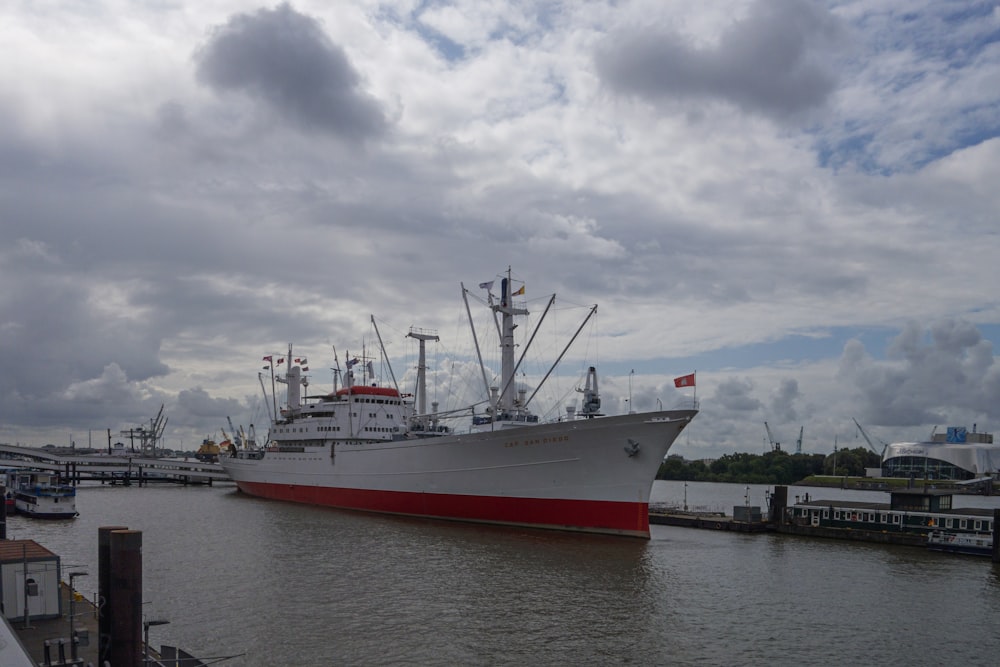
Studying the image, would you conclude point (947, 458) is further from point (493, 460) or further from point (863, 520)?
point (493, 460)

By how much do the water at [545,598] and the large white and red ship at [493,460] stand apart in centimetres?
172

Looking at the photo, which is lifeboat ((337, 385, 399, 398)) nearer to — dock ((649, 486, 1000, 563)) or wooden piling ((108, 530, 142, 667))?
dock ((649, 486, 1000, 563))

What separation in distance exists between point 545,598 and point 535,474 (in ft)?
46.2

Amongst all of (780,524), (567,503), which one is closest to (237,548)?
(567,503)

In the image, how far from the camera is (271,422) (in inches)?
2625

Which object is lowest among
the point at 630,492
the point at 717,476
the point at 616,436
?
the point at 717,476

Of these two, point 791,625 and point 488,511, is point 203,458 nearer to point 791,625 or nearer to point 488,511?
point 488,511

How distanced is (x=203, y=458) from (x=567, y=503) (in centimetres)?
10538

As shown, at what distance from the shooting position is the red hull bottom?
3491 centimetres

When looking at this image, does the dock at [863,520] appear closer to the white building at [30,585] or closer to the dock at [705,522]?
the dock at [705,522]

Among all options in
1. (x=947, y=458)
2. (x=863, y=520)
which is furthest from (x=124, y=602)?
(x=947, y=458)

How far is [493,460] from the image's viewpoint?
3819 centimetres

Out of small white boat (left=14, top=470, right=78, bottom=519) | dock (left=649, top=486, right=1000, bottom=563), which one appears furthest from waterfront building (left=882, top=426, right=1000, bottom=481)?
small white boat (left=14, top=470, right=78, bottom=519)

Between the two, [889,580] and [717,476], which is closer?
[889,580]
